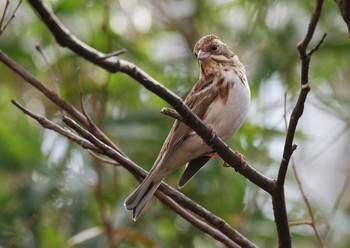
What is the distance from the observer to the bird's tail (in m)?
4.54

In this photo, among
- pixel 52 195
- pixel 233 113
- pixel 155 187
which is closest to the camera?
pixel 155 187

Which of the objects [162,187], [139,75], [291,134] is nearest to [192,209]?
[162,187]

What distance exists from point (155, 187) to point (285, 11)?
130 inches

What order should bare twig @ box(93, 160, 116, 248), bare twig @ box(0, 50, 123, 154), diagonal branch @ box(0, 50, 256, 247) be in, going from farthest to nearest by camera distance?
bare twig @ box(93, 160, 116, 248) < bare twig @ box(0, 50, 123, 154) < diagonal branch @ box(0, 50, 256, 247)

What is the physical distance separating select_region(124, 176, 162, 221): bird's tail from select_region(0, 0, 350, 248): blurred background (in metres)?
1.27

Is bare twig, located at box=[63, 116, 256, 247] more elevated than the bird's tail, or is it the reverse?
bare twig, located at box=[63, 116, 256, 247]

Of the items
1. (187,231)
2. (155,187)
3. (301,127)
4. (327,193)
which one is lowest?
(327,193)

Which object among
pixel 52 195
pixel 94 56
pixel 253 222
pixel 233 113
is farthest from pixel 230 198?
pixel 94 56

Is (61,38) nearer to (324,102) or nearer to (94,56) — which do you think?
(94,56)

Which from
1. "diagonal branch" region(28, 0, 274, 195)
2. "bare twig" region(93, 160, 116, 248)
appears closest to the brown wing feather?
"diagonal branch" region(28, 0, 274, 195)

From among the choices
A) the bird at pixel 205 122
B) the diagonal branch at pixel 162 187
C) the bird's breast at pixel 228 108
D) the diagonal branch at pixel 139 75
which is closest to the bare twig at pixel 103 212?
the bird at pixel 205 122

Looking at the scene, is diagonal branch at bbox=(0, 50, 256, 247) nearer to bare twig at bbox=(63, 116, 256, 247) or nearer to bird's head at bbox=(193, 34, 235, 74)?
bare twig at bbox=(63, 116, 256, 247)

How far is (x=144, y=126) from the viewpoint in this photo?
634 centimetres

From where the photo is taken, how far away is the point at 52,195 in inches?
249
